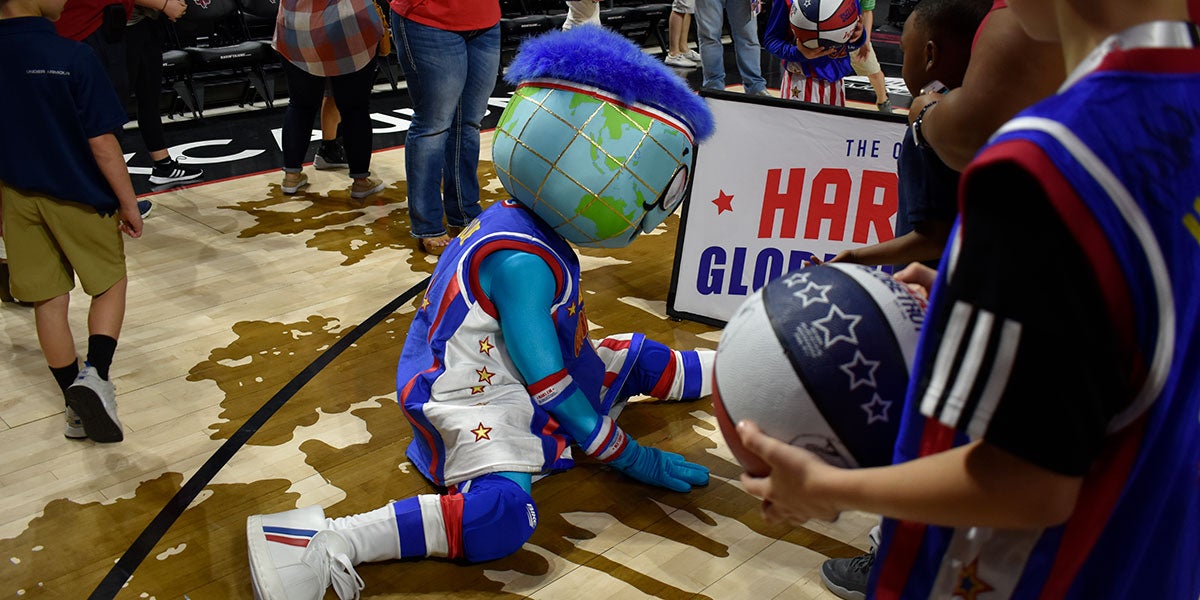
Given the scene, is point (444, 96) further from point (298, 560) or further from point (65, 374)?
point (298, 560)

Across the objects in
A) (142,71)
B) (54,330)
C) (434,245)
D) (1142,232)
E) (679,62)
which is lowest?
(679,62)

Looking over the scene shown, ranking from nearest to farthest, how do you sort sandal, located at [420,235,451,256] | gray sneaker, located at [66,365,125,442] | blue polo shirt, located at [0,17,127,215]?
blue polo shirt, located at [0,17,127,215]
gray sneaker, located at [66,365,125,442]
sandal, located at [420,235,451,256]

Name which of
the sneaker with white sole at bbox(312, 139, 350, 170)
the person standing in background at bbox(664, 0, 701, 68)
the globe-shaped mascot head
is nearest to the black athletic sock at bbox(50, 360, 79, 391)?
the globe-shaped mascot head

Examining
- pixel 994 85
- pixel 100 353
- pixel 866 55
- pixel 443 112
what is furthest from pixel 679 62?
pixel 994 85

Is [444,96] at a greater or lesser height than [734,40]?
greater

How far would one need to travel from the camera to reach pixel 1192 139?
90 centimetres

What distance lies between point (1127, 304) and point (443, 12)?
3.78m

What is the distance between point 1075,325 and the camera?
83 cm

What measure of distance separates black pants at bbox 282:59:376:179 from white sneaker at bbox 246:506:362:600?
326 cm

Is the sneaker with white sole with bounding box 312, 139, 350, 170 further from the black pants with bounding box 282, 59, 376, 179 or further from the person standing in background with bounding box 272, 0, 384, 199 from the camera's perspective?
the black pants with bounding box 282, 59, 376, 179

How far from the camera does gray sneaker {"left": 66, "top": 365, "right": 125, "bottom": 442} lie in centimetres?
292

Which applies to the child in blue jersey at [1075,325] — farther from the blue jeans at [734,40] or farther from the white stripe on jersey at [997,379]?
the blue jeans at [734,40]

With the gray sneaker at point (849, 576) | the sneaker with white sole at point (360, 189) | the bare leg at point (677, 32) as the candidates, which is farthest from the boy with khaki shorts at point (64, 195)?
the bare leg at point (677, 32)

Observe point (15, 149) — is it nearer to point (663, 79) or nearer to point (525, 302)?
point (525, 302)
